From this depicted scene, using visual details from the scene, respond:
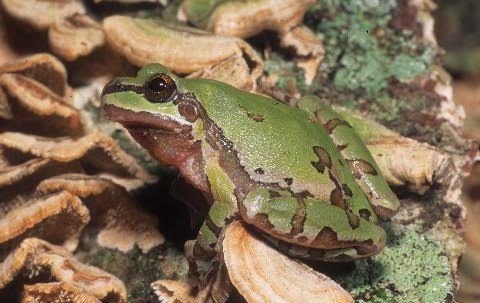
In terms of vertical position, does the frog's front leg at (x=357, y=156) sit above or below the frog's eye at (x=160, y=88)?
below

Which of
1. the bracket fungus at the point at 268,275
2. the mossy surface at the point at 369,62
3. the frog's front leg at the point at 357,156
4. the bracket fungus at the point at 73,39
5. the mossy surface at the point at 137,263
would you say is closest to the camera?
the bracket fungus at the point at 268,275

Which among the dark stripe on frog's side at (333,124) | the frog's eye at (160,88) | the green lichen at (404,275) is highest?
Answer: the frog's eye at (160,88)

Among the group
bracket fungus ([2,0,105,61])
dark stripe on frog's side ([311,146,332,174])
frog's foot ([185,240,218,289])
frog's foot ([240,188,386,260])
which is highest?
dark stripe on frog's side ([311,146,332,174])

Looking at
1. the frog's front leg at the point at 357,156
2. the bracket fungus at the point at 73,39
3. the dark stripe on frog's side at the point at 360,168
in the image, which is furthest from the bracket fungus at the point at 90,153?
the dark stripe on frog's side at the point at 360,168

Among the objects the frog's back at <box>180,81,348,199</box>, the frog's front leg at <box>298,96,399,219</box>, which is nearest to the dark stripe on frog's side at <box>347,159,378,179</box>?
the frog's front leg at <box>298,96,399,219</box>

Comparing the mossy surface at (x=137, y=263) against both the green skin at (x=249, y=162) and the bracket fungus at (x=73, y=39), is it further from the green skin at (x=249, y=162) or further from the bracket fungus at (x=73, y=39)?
the bracket fungus at (x=73, y=39)

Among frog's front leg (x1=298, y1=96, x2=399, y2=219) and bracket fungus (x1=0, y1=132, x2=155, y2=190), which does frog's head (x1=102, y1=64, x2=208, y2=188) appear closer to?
bracket fungus (x1=0, y1=132, x2=155, y2=190)

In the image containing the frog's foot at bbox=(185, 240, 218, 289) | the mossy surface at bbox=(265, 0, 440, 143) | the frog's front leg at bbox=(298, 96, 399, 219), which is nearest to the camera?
the frog's foot at bbox=(185, 240, 218, 289)
